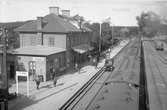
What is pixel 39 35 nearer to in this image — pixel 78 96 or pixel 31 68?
pixel 31 68

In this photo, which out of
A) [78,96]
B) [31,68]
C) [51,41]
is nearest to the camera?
[78,96]

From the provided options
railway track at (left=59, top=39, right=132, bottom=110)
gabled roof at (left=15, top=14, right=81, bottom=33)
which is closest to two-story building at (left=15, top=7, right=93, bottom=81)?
gabled roof at (left=15, top=14, right=81, bottom=33)

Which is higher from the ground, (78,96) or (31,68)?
(31,68)

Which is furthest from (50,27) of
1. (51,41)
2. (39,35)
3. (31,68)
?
(31,68)

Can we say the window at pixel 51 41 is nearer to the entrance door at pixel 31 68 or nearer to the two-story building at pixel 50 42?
the two-story building at pixel 50 42

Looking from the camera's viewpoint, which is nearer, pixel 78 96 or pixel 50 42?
pixel 78 96

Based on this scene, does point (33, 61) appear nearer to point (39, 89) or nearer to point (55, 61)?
point (55, 61)

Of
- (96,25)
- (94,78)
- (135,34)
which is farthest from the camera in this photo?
(135,34)

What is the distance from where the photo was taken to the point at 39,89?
869 inches

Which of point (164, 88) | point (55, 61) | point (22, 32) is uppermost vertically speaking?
point (22, 32)

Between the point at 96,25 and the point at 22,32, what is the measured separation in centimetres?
3538

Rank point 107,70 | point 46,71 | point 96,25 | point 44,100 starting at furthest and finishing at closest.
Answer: point 96,25, point 107,70, point 46,71, point 44,100

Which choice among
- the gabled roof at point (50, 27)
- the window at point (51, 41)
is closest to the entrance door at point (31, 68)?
the window at point (51, 41)

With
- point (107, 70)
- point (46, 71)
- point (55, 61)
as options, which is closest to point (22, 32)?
point (55, 61)
